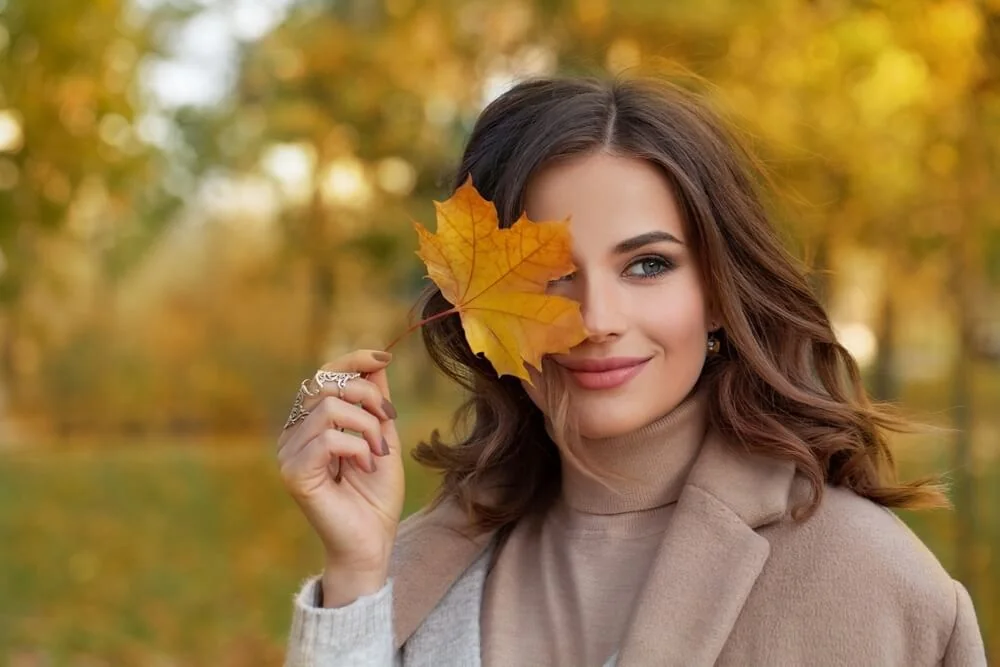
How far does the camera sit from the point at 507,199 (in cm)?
215

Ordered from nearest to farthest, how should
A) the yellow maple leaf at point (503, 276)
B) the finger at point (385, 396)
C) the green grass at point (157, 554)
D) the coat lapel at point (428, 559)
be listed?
the yellow maple leaf at point (503, 276), the finger at point (385, 396), the coat lapel at point (428, 559), the green grass at point (157, 554)

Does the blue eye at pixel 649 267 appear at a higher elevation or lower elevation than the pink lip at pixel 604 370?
higher

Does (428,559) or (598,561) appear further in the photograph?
(428,559)

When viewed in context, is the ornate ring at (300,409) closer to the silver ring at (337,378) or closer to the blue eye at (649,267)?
the silver ring at (337,378)

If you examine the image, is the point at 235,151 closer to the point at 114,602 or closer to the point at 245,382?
the point at 114,602

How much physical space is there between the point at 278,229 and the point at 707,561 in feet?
26.2

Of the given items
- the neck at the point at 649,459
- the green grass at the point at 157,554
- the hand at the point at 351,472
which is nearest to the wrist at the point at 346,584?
the hand at the point at 351,472

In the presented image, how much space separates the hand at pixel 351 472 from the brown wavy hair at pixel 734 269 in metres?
0.32

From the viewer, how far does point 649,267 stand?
2.07 m

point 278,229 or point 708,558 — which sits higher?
point 278,229

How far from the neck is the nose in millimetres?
329

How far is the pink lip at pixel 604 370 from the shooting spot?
2020mm

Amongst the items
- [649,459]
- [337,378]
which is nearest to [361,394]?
[337,378]

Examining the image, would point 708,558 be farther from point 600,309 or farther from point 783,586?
point 600,309
